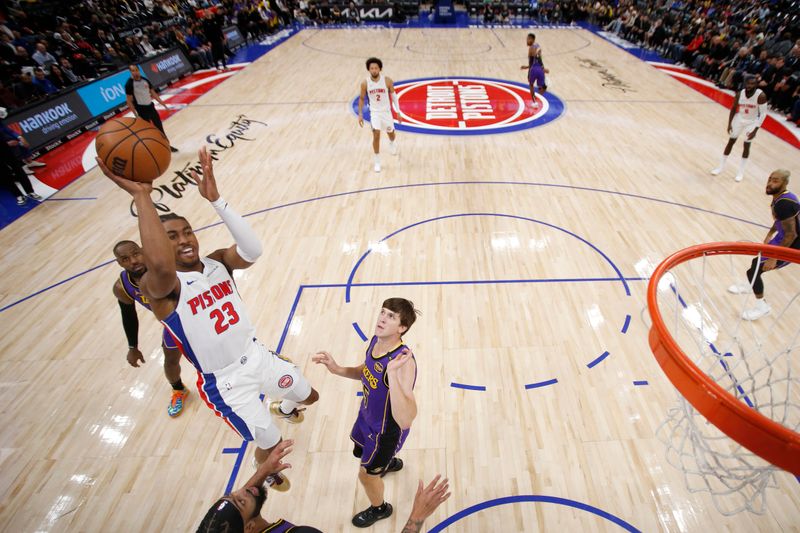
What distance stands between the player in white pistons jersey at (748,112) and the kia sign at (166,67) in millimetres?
14602

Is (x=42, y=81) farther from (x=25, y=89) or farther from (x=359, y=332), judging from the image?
(x=359, y=332)

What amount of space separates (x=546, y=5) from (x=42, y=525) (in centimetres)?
2870

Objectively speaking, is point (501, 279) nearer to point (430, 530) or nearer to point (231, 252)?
point (430, 530)

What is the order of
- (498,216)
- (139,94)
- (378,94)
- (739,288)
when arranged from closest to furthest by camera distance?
(739,288) → (498,216) → (378,94) → (139,94)

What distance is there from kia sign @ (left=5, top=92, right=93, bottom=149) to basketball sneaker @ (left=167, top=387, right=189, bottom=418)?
826 cm

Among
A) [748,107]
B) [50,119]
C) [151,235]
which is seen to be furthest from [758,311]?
[50,119]

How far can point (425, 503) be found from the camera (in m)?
1.75

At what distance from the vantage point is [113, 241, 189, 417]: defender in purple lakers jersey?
3.35m

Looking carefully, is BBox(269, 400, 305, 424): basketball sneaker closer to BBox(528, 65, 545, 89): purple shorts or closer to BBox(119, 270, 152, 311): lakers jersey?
BBox(119, 270, 152, 311): lakers jersey

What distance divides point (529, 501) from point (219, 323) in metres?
2.66

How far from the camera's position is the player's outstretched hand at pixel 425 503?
5.62 ft

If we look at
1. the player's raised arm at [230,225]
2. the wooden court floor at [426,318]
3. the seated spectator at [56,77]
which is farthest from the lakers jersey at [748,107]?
the seated spectator at [56,77]

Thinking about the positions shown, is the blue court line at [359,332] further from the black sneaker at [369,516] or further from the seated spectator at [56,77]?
the seated spectator at [56,77]

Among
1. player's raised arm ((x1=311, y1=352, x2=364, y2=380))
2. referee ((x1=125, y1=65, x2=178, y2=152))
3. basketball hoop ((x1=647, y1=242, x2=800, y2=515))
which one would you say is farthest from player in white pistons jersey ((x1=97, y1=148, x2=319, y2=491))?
referee ((x1=125, y1=65, x2=178, y2=152))
